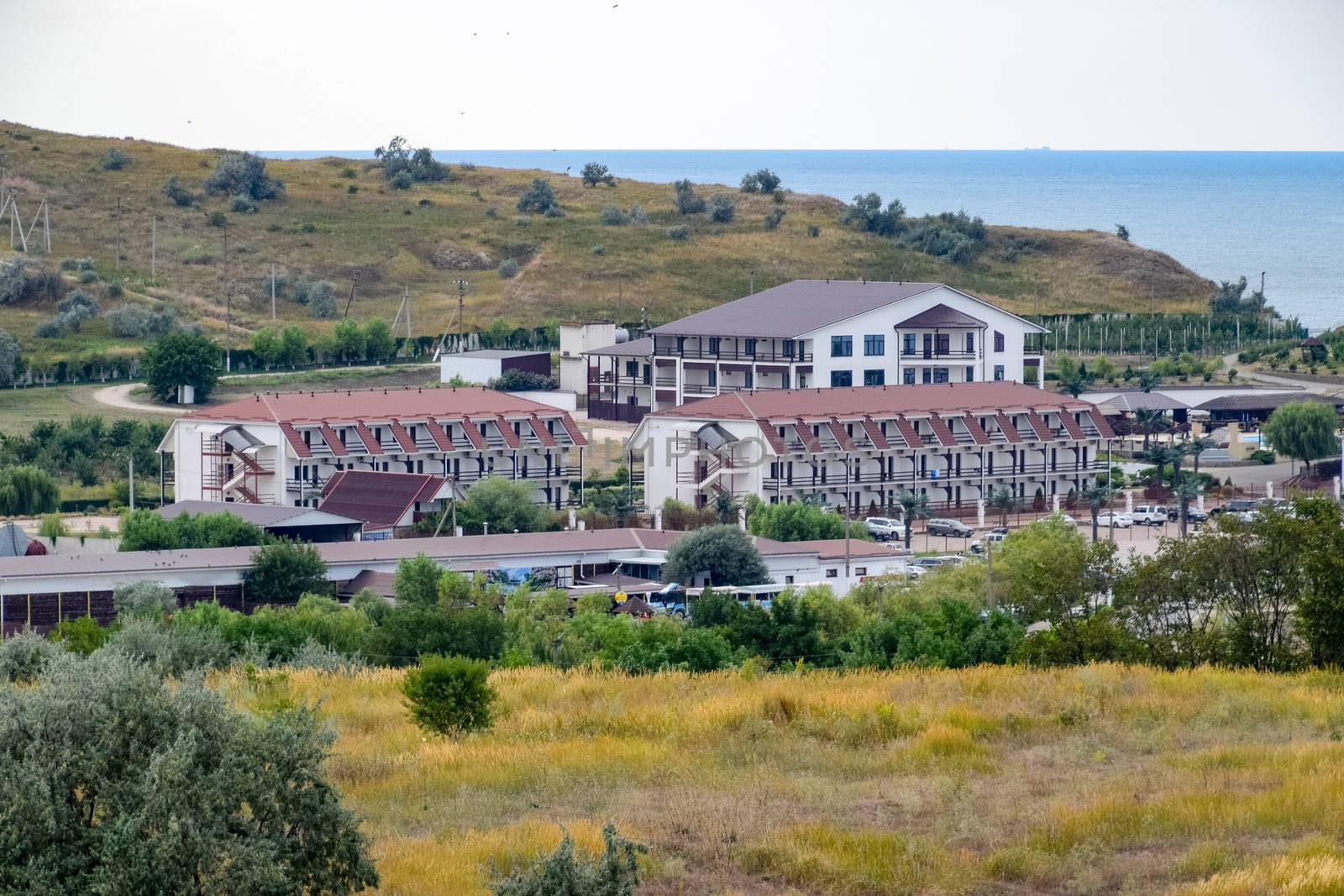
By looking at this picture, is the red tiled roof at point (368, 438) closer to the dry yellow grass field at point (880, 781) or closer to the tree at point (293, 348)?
the tree at point (293, 348)

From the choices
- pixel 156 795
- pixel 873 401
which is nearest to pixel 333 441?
pixel 873 401

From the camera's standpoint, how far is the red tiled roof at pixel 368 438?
199ft

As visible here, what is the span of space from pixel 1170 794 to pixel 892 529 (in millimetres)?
41547

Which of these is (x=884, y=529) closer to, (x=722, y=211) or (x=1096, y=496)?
(x=1096, y=496)

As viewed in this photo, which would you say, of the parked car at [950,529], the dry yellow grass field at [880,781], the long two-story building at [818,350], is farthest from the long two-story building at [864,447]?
the dry yellow grass field at [880,781]

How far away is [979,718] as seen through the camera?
61.2ft

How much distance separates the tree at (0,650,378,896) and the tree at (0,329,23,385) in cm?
7189

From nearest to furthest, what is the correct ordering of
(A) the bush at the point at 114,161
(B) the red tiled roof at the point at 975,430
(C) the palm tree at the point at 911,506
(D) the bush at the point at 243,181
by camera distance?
(C) the palm tree at the point at 911,506 → (B) the red tiled roof at the point at 975,430 → (D) the bush at the point at 243,181 → (A) the bush at the point at 114,161

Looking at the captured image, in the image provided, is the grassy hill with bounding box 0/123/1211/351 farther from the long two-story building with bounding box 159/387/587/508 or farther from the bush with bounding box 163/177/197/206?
the long two-story building with bounding box 159/387/587/508

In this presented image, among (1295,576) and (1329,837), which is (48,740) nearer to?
(1329,837)

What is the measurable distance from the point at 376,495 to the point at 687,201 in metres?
74.4

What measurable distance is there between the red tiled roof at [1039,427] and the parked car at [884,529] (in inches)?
375

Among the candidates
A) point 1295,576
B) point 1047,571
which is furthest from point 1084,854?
point 1047,571

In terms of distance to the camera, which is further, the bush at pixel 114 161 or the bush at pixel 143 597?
the bush at pixel 114 161
